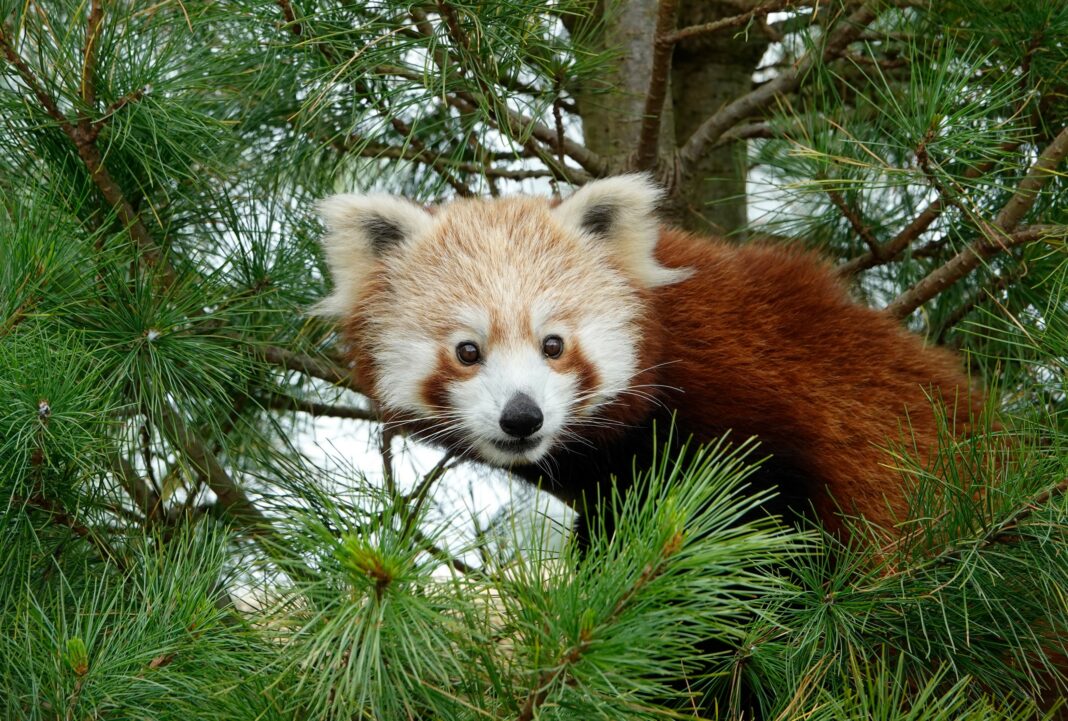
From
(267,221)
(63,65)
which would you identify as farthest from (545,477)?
(63,65)

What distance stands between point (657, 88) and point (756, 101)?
1.63 feet

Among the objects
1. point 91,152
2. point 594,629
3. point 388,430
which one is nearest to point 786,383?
point 388,430

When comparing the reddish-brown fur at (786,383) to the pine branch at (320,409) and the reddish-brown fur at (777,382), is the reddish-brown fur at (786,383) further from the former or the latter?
the pine branch at (320,409)

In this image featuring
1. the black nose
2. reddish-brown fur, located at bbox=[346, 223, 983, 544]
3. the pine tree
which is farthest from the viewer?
reddish-brown fur, located at bbox=[346, 223, 983, 544]

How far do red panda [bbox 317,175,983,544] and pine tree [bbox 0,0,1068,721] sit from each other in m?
0.16

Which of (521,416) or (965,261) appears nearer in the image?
(521,416)

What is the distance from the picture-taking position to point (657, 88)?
3.05 metres

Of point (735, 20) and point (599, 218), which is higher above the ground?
point (735, 20)

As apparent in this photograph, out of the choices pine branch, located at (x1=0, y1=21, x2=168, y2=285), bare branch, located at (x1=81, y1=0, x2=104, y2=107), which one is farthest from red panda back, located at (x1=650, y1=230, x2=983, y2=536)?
bare branch, located at (x1=81, y1=0, x2=104, y2=107)

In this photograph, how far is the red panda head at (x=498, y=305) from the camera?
2.65 meters

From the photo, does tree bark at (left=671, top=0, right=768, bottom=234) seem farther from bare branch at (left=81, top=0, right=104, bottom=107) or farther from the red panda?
bare branch at (left=81, top=0, right=104, bottom=107)

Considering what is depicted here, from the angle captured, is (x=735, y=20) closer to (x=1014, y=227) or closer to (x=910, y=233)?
(x=910, y=233)

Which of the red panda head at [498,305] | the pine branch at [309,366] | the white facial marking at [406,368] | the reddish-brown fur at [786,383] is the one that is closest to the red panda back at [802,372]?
the reddish-brown fur at [786,383]

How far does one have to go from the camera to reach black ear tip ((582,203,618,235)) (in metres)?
2.93
